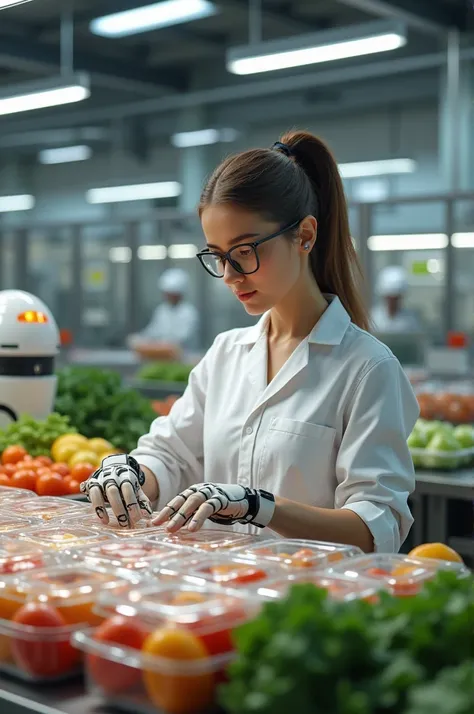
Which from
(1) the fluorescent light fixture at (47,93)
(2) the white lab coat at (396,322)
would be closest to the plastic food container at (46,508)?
(1) the fluorescent light fixture at (47,93)

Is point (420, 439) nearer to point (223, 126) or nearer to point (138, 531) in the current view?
point (138, 531)

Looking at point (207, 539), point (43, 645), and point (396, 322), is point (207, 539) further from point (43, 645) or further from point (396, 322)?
point (396, 322)

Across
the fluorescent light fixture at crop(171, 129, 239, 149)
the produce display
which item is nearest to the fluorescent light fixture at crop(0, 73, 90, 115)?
the produce display

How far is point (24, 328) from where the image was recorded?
377 centimetres

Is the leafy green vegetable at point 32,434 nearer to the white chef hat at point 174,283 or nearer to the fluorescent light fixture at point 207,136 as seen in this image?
the white chef hat at point 174,283

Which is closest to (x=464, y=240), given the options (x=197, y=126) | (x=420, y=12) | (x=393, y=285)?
(x=393, y=285)

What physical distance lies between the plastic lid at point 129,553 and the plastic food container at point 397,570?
0.32m

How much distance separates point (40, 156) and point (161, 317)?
7319 millimetres

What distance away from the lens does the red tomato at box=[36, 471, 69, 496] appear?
3.01 m

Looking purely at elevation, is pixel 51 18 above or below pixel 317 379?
above

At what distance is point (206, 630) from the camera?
4.30 feet

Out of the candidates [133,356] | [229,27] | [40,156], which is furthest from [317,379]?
[40,156]

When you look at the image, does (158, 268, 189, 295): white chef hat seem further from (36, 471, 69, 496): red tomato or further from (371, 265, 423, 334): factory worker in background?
(36, 471, 69, 496): red tomato

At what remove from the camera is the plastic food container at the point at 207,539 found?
1863mm
